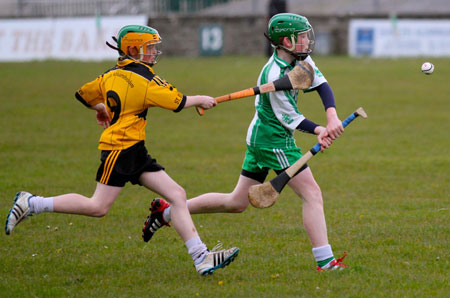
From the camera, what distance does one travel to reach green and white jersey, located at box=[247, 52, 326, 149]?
19.2 feet

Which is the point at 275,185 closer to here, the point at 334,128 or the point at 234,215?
the point at 334,128

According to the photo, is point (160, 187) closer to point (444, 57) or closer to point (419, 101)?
point (419, 101)

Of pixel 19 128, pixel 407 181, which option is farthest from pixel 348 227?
pixel 19 128

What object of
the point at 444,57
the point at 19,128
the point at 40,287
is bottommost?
the point at 444,57

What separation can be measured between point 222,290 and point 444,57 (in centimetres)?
2284

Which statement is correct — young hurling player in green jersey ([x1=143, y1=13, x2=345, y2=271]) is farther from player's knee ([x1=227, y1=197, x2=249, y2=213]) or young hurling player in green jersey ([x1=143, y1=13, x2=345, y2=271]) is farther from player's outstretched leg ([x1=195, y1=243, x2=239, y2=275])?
player's outstretched leg ([x1=195, y1=243, x2=239, y2=275])

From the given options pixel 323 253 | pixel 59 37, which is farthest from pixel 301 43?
pixel 59 37

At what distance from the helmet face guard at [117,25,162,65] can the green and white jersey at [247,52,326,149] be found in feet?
2.91

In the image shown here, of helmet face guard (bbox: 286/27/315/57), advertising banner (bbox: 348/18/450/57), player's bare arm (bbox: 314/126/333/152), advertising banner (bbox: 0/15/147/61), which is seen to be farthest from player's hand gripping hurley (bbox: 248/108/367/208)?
advertising banner (bbox: 0/15/147/61)

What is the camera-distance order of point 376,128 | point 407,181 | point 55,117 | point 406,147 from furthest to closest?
point 55,117 < point 376,128 < point 406,147 < point 407,181

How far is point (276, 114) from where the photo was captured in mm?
5863

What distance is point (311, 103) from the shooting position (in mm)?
17734

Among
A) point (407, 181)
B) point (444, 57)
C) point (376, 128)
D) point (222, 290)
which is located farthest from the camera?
point (444, 57)

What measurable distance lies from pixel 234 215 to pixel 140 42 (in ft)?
9.35
